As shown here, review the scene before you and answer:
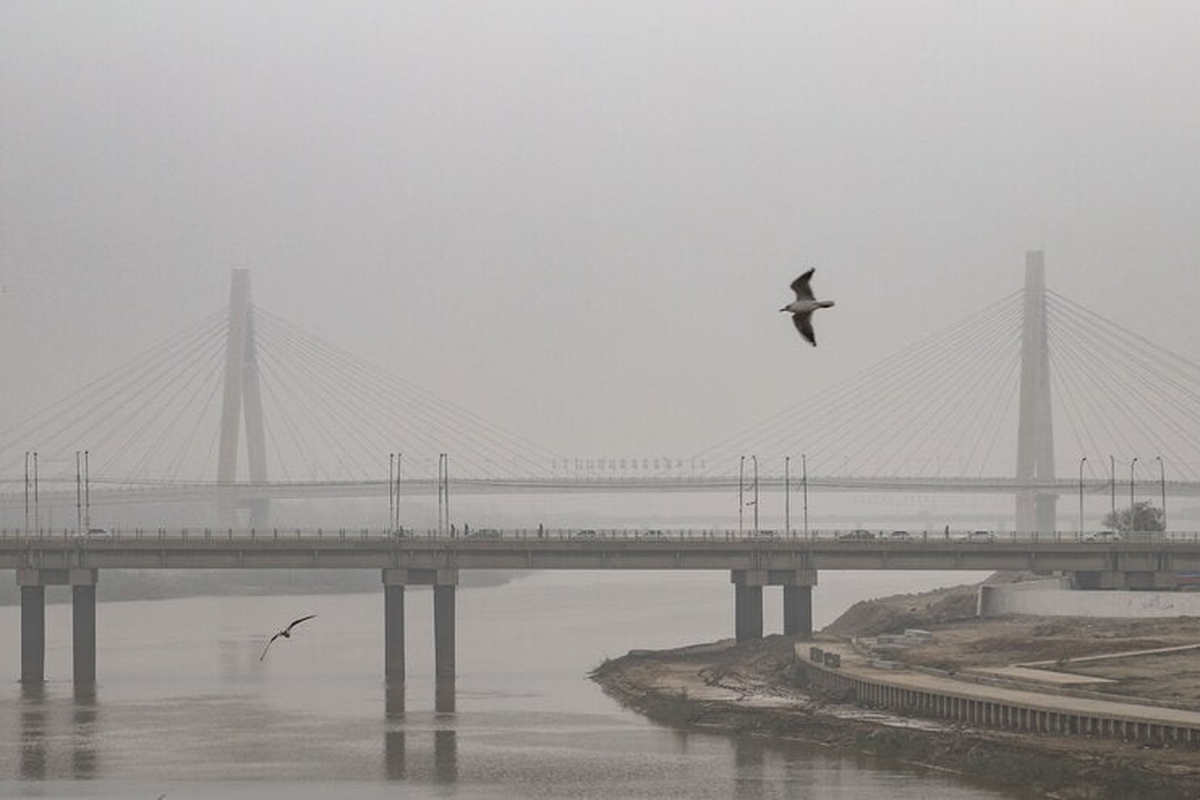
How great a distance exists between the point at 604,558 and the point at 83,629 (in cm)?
2631

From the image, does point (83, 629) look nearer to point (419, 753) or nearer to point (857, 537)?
point (419, 753)

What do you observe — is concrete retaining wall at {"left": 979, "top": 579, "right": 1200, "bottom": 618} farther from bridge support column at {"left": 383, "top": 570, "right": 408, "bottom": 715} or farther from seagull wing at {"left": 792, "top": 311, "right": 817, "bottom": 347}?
seagull wing at {"left": 792, "top": 311, "right": 817, "bottom": 347}

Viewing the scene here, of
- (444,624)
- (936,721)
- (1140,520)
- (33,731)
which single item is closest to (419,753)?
(33,731)

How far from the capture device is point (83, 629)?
114250mm

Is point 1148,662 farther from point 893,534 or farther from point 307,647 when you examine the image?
point 307,647

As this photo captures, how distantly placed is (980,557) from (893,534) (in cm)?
1679

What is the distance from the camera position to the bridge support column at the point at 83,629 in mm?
112688

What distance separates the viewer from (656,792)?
7219cm

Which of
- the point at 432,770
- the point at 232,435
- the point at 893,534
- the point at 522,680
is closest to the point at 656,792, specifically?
the point at 432,770

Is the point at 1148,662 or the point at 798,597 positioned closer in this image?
the point at 1148,662

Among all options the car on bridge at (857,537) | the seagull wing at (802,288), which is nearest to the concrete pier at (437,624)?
the car on bridge at (857,537)

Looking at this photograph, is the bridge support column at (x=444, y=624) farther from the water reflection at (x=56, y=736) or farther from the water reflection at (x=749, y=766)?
the water reflection at (x=749, y=766)

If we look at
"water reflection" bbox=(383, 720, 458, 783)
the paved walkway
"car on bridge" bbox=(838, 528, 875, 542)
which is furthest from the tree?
"water reflection" bbox=(383, 720, 458, 783)

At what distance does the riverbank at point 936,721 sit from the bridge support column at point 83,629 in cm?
2471
